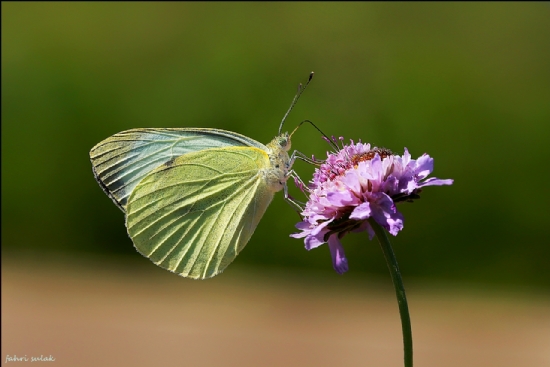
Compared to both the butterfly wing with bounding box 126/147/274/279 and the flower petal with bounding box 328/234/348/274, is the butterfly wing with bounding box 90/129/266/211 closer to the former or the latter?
the butterfly wing with bounding box 126/147/274/279

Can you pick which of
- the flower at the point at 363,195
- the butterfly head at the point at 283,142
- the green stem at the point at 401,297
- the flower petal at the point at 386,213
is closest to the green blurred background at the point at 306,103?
the butterfly head at the point at 283,142

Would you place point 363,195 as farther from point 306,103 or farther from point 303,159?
point 306,103

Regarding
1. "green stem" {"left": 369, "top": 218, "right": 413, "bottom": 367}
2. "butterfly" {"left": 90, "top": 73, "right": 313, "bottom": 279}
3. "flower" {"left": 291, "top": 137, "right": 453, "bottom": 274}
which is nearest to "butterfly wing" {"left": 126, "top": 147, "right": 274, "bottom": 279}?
"butterfly" {"left": 90, "top": 73, "right": 313, "bottom": 279}

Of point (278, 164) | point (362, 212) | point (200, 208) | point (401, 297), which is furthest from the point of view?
point (200, 208)

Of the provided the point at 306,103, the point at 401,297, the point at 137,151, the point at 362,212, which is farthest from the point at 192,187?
the point at 306,103

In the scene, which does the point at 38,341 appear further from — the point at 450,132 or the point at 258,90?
the point at 450,132

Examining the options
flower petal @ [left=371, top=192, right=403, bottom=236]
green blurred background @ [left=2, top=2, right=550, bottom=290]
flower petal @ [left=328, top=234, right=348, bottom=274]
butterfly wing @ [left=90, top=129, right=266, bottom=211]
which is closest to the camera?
flower petal @ [left=371, top=192, right=403, bottom=236]

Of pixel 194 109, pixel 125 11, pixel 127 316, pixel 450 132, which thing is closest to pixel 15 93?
pixel 125 11
